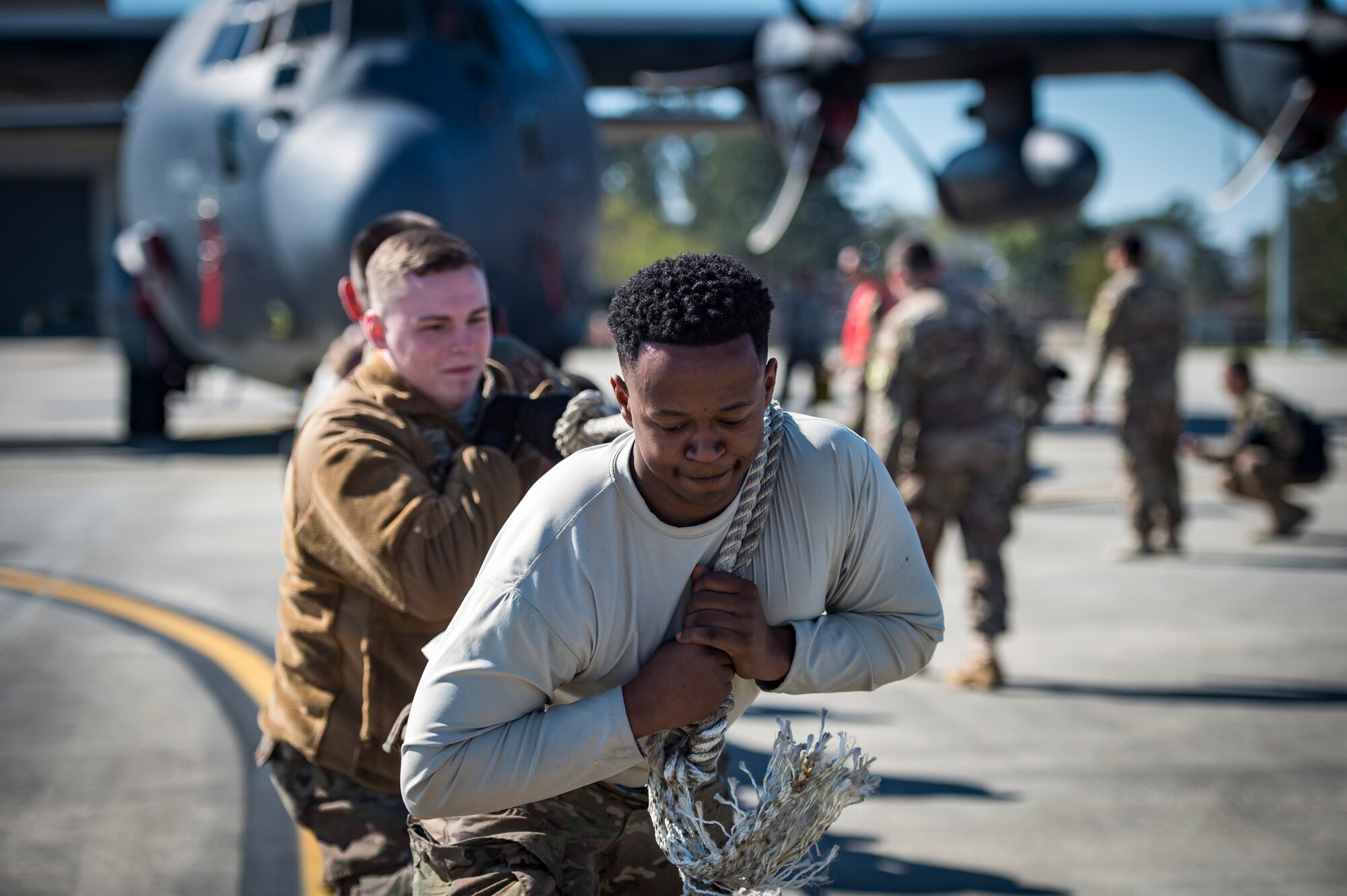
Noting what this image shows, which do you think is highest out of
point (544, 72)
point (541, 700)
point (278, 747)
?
point (544, 72)

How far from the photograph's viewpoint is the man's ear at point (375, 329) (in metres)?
2.37

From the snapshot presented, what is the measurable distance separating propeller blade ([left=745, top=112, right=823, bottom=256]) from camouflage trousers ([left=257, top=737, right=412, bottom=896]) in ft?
31.6

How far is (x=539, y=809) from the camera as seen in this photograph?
1.83m

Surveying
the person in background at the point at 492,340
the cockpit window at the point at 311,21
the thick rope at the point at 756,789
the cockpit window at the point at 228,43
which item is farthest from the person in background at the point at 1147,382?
the thick rope at the point at 756,789

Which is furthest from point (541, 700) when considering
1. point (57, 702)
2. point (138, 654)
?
point (138, 654)

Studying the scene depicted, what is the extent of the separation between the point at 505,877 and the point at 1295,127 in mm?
12977

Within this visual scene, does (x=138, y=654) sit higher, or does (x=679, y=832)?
(x=679, y=832)

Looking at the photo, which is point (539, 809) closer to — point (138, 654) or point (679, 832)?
point (679, 832)

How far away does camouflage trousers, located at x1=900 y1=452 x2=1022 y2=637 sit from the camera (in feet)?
15.9

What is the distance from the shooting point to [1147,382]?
287 inches

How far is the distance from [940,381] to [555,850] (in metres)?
3.50

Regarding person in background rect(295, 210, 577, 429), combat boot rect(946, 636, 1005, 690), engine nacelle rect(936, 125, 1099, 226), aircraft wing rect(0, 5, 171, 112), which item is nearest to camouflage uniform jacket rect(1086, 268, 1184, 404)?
combat boot rect(946, 636, 1005, 690)

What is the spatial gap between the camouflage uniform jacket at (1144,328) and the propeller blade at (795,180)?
456cm

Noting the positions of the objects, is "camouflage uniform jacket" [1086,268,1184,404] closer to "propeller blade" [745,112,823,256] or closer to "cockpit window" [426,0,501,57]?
"cockpit window" [426,0,501,57]
